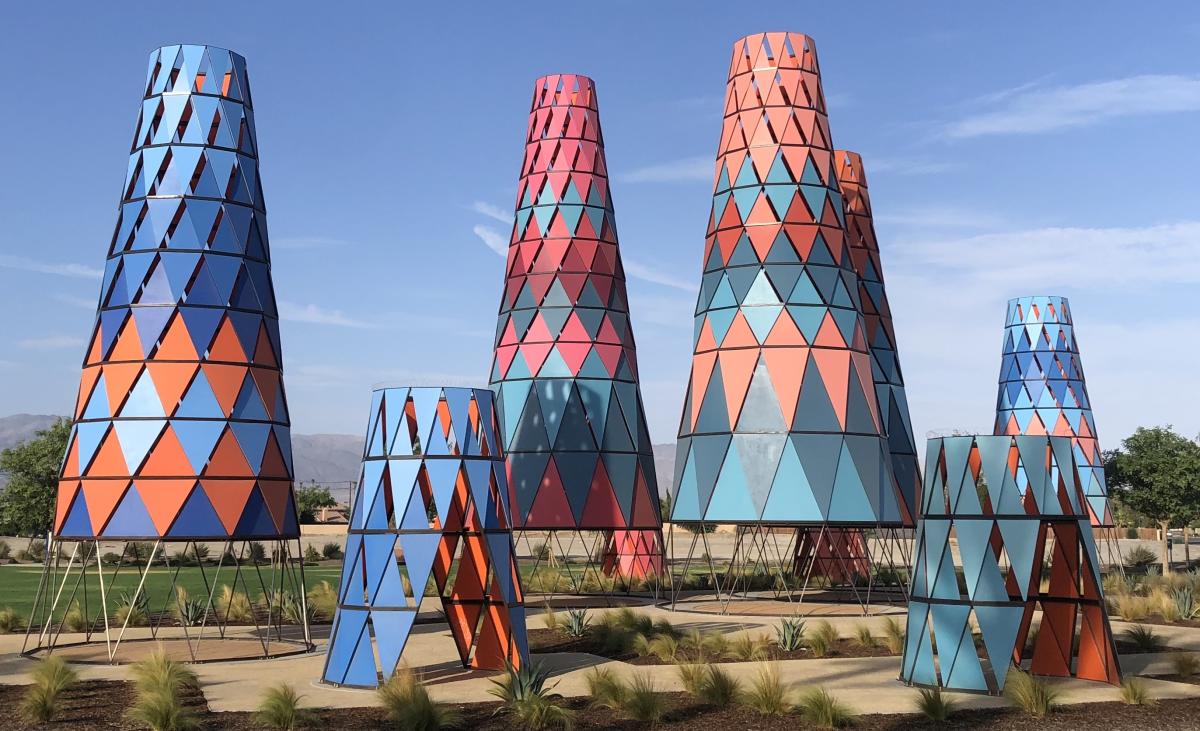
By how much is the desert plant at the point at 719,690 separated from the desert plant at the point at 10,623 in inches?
729

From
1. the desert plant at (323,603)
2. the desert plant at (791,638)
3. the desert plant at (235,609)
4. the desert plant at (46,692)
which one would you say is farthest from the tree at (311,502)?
the desert plant at (46,692)

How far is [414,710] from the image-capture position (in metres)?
14.4

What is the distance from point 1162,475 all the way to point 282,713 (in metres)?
48.2

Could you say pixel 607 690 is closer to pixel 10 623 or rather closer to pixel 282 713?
pixel 282 713

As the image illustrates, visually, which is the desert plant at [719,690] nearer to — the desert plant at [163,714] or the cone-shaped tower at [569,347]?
the desert plant at [163,714]

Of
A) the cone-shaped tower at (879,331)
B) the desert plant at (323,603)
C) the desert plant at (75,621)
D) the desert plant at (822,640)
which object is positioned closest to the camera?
the desert plant at (822,640)

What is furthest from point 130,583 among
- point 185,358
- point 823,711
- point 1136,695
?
point 1136,695

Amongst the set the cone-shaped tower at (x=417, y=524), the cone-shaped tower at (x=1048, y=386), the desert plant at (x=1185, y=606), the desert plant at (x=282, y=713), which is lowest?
the desert plant at (x=1185, y=606)

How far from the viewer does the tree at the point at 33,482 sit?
52.3 m

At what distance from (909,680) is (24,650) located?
1705 centimetres

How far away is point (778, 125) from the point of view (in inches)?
1319

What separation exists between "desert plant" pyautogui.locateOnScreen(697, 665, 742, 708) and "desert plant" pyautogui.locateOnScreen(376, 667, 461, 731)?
3785mm

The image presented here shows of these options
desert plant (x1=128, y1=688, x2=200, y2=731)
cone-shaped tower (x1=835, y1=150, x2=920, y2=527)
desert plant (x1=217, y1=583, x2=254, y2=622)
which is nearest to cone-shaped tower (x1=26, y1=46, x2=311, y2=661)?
desert plant (x1=217, y1=583, x2=254, y2=622)

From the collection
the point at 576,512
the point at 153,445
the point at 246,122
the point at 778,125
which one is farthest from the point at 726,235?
the point at 153,445
